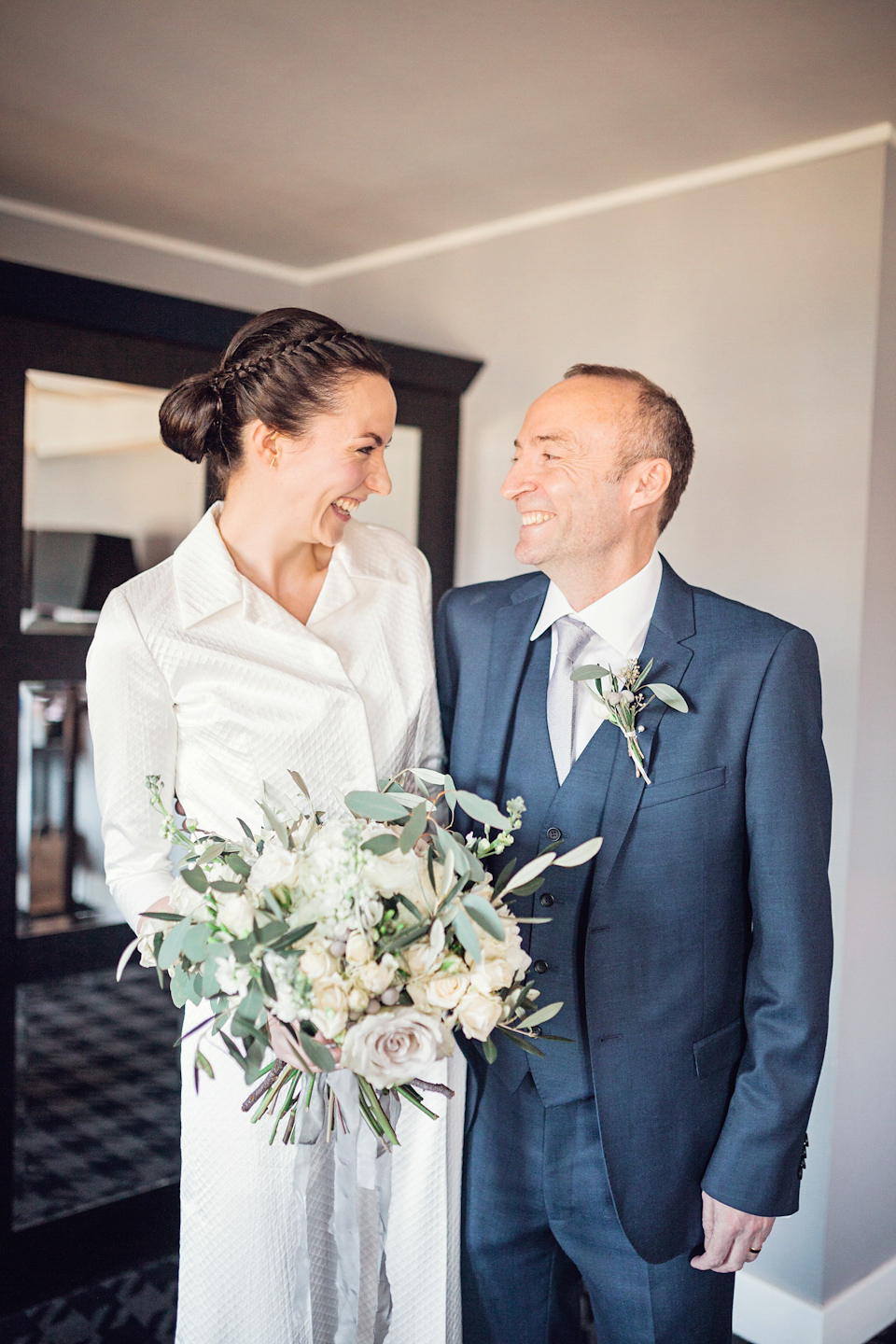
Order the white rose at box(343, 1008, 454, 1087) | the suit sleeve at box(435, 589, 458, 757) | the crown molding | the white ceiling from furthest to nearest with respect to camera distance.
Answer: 1. the crown molding
2. the white ceiling
3. the suit sleeve at box(435, 589, 458, 757)
4. the white rose at box(343, 1008, 454, 1087)

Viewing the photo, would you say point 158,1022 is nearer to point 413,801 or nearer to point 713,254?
point 413,801

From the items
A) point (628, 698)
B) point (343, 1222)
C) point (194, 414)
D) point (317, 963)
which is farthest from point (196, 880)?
point (194, 414)

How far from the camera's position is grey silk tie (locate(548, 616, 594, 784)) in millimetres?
1762

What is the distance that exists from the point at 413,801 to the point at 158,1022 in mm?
2542

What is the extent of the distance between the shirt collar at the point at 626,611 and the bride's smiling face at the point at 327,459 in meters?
0.40

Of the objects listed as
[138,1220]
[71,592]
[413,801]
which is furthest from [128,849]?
[138,1220]

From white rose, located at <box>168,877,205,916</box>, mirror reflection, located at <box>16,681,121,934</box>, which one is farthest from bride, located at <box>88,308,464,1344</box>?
mirror reflection, located at <box>16,681,121,934</box>

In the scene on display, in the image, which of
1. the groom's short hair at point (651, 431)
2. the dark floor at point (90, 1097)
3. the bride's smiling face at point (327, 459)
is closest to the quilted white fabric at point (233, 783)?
the bride's smiling face at point (327, 459)

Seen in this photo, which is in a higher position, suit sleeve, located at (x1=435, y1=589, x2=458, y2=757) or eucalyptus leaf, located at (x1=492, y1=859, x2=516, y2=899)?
suit sleeve, located at (x1=435, y1=589, x2=458, y2=757)

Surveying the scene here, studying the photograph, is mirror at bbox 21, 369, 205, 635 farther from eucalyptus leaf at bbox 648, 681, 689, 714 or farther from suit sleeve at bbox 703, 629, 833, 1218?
suit sleeve at bbox 703, 629, 833, 1218

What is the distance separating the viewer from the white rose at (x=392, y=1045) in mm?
1229

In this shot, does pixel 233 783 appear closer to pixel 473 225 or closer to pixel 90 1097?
pixel 90 1097

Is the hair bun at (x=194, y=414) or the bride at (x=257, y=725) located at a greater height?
the hair bun at (x=194, y=414)

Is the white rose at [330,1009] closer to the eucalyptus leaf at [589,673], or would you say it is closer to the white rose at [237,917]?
the white rose at [237,917]
